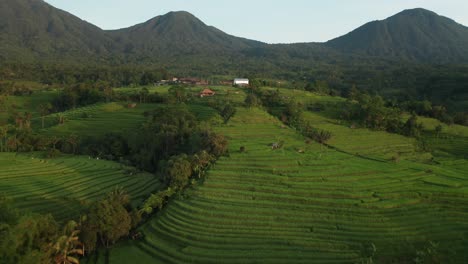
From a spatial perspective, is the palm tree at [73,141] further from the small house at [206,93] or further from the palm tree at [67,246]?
the palm tree at [67,246]

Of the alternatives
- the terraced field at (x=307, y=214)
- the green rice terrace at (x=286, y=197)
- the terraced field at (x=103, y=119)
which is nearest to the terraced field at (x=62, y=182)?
the green rice terrace at (x=286, y=197)

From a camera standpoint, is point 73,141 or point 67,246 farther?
point 73,141

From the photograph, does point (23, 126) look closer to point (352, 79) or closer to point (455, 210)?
point (455, 210)

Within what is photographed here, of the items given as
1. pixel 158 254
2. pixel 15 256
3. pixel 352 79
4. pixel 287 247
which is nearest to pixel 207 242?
pixel 158 254

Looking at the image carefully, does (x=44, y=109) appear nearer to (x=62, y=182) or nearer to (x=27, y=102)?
(x=27, y=102)

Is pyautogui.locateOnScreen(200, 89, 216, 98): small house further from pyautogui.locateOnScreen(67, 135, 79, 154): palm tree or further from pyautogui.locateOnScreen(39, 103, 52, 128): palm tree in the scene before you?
pyautogui.locateOnScreen(39, 103, 52, 128): palm tree

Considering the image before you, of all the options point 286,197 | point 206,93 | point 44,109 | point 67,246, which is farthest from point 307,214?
point 44,109
